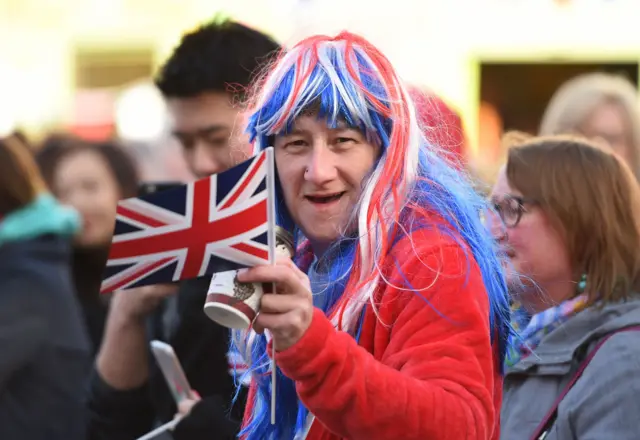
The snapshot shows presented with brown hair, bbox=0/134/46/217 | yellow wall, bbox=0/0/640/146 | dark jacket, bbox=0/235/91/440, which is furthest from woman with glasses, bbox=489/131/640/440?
yellow wall, bbox=0/0/640/146

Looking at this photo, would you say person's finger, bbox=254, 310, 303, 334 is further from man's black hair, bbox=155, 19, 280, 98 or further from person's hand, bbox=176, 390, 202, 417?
man's black hair, bbox=155, 19, 280, 98

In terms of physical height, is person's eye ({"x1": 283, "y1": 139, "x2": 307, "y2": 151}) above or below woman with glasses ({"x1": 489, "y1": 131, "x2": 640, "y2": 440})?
above

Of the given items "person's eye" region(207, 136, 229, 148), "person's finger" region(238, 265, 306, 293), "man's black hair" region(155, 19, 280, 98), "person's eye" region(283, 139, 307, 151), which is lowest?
"person's finger" region(238, 265, 306, 293)

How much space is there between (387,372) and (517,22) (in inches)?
388

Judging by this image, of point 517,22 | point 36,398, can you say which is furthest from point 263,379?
point 517,22

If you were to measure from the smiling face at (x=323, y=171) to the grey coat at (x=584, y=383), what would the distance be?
831mm

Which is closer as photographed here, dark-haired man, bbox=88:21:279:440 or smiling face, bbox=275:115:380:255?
smiling face, bbox=275:115:380:255

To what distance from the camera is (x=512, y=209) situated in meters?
2.80

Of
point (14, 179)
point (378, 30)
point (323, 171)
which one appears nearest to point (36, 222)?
point (14, 179)

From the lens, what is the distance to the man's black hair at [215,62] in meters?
3.00

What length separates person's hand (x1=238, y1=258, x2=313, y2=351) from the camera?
1.64 m

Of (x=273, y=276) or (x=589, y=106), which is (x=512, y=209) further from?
(x=589, y=106)

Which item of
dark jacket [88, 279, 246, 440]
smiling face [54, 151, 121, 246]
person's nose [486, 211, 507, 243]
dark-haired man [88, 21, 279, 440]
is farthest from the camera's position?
smiling face [54, 151, 121, 246]

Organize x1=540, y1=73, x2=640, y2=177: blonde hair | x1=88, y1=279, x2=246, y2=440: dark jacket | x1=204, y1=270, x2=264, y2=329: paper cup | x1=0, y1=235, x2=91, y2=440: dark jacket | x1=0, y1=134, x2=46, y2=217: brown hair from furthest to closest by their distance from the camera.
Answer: x1=540, y1=73, x2=640, y2=177: blonde hair < x1=0, y1=134, x2=46, y2=217: brown hair < x1=0, y1=235, x2=91, y2=440: dark jacket < x1=88, y1=279, x2=246, y2=440: dark jacket < x1=204, y1=270, x2=264, y2=329: paper cup
